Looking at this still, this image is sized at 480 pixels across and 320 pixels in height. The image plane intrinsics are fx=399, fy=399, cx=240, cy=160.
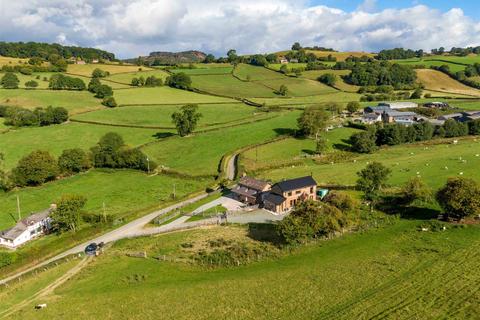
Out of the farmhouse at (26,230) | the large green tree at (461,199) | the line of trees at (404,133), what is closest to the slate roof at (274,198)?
the large green tree at (461,199)

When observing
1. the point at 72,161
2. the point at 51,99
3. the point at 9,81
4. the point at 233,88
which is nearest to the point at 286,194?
the point at 72,161

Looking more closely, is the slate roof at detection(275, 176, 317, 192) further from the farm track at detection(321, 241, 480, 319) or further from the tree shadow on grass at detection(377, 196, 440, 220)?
the farm track at detection(321, 241, 480, 319)

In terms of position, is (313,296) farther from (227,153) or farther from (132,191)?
(227,153)

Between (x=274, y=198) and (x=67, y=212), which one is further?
(x=274, y=198)

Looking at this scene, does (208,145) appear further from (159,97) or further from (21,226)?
(159,97)

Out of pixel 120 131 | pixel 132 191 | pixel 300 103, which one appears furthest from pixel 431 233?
pixel 300 103

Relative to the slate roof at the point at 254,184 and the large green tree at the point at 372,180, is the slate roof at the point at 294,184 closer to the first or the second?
the slate roof at the point at 254,184
